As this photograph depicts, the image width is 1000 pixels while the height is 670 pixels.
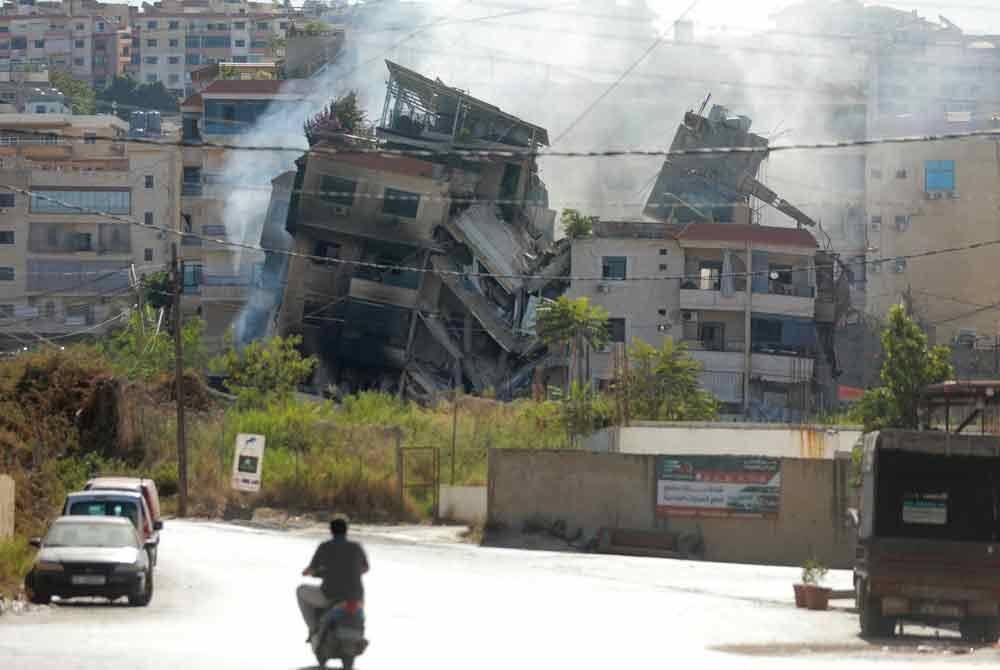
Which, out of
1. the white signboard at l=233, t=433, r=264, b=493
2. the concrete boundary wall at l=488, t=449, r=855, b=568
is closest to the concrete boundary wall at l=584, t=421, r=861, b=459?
the concrete boundary wall at l=488, t=449, r=855, b=568

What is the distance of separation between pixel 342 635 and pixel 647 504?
96.5ft

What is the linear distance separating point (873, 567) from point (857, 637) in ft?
2.84

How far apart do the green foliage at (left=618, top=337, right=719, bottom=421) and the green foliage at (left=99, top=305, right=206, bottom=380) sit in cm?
2019

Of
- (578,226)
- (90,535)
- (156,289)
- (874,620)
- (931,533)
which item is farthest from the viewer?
(156,289)

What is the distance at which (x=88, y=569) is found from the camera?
24.8 m

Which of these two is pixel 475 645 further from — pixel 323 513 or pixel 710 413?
pixel 710 413

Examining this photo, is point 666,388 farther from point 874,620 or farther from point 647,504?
point 874,620

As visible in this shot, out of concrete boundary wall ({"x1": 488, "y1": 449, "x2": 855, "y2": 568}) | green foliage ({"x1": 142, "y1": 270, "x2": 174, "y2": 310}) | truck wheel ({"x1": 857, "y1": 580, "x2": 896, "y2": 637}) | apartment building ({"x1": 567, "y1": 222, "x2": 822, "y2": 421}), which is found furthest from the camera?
green foliage ({"x1": 142, "y1": 270, "x2": 174, "y2": 310})

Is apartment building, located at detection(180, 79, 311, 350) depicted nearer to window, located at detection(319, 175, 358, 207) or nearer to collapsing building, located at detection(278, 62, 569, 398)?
collapsing building, located at detection(278, 62, 569, 398)

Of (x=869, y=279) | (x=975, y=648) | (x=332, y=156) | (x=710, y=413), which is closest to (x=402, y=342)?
(x=332, y=156)

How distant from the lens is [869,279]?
92.2 meters

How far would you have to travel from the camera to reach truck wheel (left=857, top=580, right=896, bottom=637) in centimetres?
2281

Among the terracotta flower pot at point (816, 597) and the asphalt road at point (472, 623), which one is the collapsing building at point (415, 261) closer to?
the asphalt road at point (472, 623)

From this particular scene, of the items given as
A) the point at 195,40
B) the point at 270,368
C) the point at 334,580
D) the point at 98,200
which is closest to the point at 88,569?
the point at 334,580
